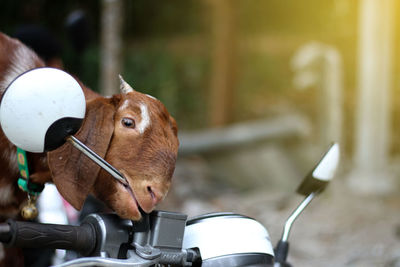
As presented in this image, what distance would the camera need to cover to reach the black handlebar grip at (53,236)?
69.6 inches

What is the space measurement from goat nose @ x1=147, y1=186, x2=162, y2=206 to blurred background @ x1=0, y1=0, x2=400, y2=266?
158 cm

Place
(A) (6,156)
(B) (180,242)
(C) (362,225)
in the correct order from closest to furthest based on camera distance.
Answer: (B) (180,242)
(A) (6,156)
(C) (362,225)

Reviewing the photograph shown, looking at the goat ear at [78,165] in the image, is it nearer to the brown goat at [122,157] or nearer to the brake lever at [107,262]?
the brown goat at [122,157]

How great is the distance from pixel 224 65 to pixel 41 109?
6.13m

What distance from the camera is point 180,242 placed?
1959mm

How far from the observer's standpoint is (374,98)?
605 cm

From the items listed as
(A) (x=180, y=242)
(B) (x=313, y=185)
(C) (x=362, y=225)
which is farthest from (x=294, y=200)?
(A) (x=180, y=242)

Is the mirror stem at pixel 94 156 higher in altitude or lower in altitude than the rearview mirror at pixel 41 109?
lower

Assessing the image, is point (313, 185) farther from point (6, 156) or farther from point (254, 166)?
point (254, 166)

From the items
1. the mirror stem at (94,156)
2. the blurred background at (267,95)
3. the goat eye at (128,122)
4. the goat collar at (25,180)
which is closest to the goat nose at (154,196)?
the mirror stem at (94,156)

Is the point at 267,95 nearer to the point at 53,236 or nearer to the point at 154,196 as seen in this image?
the point at 154,196

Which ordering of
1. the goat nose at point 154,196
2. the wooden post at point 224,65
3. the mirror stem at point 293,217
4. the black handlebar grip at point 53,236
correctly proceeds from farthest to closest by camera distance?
the wooden post at point 224,65, the mirror stem at point 293,217, the goat nose at point 154,196, the black handlebar grip at point 53,236

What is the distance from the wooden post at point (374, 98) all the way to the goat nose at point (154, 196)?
171 inches

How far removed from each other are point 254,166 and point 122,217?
4893 millimetres
